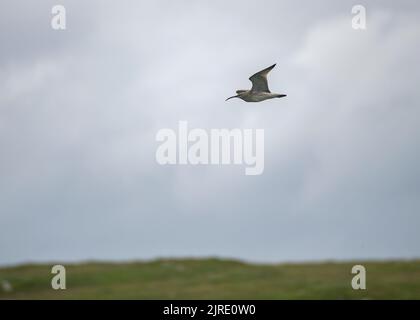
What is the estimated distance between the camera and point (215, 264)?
74938 mm

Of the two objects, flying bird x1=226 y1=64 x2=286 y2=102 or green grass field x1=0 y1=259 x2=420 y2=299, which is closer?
flying bird x1=226 y1=64 x2=286 y2=102

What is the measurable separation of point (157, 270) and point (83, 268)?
5429mm

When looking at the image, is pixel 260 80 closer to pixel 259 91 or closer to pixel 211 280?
pixel 259 91

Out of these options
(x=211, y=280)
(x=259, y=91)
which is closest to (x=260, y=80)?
(x=259, y=91)

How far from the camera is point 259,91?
4512 cm

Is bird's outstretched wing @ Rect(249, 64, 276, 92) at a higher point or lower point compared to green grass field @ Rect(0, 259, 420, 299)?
higher

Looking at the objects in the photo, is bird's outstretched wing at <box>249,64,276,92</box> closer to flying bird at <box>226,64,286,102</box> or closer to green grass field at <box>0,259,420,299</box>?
flying bird at <box>226,64,286,102</box>

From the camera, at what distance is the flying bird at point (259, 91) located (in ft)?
145

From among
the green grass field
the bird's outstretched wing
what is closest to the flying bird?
the bird's outstretched wing

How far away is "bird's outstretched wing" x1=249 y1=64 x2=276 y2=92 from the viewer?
44156 millimetres

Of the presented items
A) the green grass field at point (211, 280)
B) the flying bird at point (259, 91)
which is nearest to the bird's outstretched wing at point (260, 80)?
the flying bird at point (259, 91)

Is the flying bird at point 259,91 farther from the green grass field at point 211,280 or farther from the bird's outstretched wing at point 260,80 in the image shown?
the green grass field at point 211,280

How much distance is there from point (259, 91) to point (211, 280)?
27.5 m
